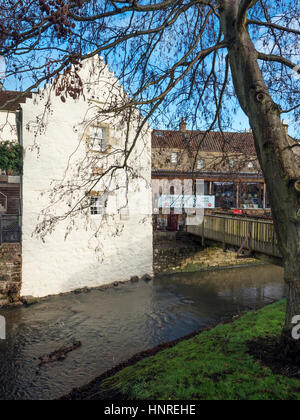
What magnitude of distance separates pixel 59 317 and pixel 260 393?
8.24 m

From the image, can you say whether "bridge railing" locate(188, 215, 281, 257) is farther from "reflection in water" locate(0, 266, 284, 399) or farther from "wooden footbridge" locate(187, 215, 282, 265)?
"reflection in water" locate(0, 266, 284, 399)

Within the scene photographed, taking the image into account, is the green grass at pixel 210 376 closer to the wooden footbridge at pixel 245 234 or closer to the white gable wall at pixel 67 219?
the wooden footbridge at pixel 245 234

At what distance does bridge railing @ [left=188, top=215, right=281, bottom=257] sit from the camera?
10.2m

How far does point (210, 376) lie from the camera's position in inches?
179

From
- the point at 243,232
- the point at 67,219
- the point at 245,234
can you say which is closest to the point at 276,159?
the point at 245,234

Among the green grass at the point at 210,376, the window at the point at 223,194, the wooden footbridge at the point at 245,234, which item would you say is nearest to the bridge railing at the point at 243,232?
the wooden footbridge at the point at 245,234

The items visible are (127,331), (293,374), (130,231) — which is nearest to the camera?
(293,374)

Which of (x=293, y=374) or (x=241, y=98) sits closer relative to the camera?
(x=293, y=374)

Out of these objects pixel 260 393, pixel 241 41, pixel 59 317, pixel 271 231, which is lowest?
pixel 59 317

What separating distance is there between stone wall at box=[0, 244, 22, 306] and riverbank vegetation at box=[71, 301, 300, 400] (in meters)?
7.21

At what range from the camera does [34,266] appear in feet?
40.6

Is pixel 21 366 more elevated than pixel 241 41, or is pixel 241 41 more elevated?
pixel 241 41

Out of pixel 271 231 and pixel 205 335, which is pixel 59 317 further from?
pixel 271 231

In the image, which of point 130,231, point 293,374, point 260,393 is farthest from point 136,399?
point 130,231
